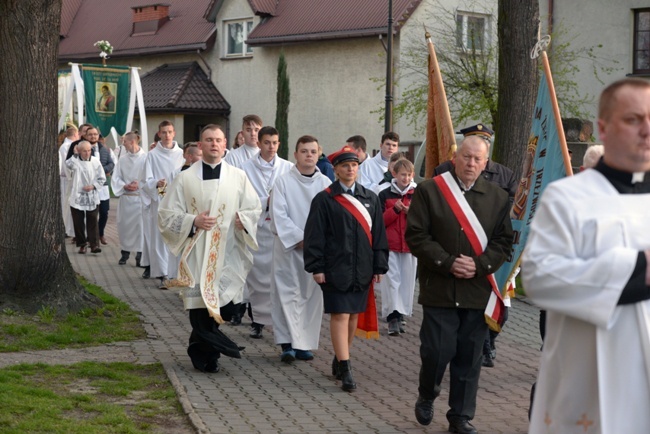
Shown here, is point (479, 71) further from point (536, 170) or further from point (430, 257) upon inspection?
point (430, 257)

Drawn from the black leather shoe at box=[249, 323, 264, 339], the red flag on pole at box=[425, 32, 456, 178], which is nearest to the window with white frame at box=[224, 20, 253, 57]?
the black leather shoe at box=[249, 323, 264, 339]

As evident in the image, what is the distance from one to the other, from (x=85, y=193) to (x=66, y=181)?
4.96 feet

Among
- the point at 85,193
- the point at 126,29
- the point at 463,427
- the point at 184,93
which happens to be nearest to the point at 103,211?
the point at 85,193

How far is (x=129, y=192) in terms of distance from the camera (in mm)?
17859

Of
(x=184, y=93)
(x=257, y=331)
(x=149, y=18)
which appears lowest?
(x=257, y=331)

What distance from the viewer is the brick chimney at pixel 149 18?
4819cm

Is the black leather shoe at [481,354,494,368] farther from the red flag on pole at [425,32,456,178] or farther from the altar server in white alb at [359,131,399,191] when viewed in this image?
the altar server in white alb at [359,131,399,191]

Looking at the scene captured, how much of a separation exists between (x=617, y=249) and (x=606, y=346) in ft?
1.16

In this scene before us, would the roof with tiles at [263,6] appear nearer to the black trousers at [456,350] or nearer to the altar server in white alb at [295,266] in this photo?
the altar server in white alb at [295,266]

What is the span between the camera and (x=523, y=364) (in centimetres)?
995

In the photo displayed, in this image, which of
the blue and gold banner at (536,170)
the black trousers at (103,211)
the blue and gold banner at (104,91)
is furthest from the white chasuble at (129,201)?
the blue and gold banner at (536,170)

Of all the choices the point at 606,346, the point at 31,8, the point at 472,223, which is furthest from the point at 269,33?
the point at 606,346

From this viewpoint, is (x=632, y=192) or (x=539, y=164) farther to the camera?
(x=539, y=164)

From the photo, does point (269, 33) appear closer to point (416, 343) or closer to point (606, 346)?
point (416, 343)
